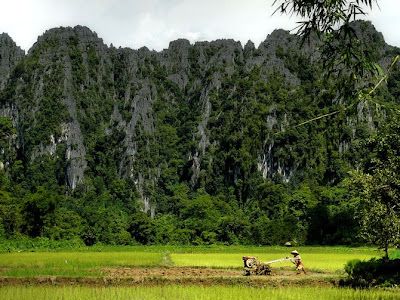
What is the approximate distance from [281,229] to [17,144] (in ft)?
233

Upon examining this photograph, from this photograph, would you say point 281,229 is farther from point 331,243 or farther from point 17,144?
point 17,144

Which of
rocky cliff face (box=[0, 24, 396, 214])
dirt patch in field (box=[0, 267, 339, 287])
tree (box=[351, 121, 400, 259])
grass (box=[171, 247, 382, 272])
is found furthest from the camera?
rocky cliff face (box=[0, 24, 396, 214])

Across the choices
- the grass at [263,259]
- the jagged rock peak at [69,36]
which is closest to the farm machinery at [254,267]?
the grass at [263,259]

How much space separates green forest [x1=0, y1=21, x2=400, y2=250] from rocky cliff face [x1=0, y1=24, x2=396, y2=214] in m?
0.31

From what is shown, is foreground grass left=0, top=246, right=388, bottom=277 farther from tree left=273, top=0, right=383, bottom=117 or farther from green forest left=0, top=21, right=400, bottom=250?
green forest left=0, top=21, right=400, bottom=250

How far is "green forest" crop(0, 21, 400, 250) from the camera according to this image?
6319cm

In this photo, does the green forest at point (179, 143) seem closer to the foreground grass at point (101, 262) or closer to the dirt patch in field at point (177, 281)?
the foreground grass at point (101, 262)

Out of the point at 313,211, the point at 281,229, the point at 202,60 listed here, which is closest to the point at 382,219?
the point at 281,229

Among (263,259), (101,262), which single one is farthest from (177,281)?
(263,259)

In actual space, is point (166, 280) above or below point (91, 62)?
below

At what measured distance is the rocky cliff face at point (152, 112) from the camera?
319 feet

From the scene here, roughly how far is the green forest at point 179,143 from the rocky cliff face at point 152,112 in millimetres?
311

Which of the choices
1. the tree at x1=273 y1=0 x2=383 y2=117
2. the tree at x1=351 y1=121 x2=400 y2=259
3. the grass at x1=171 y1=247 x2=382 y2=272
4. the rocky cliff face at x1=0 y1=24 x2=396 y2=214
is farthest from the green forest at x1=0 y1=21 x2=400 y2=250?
the tree at x1=273 y1=0 x2=383 y2=117

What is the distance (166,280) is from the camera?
623 inches
